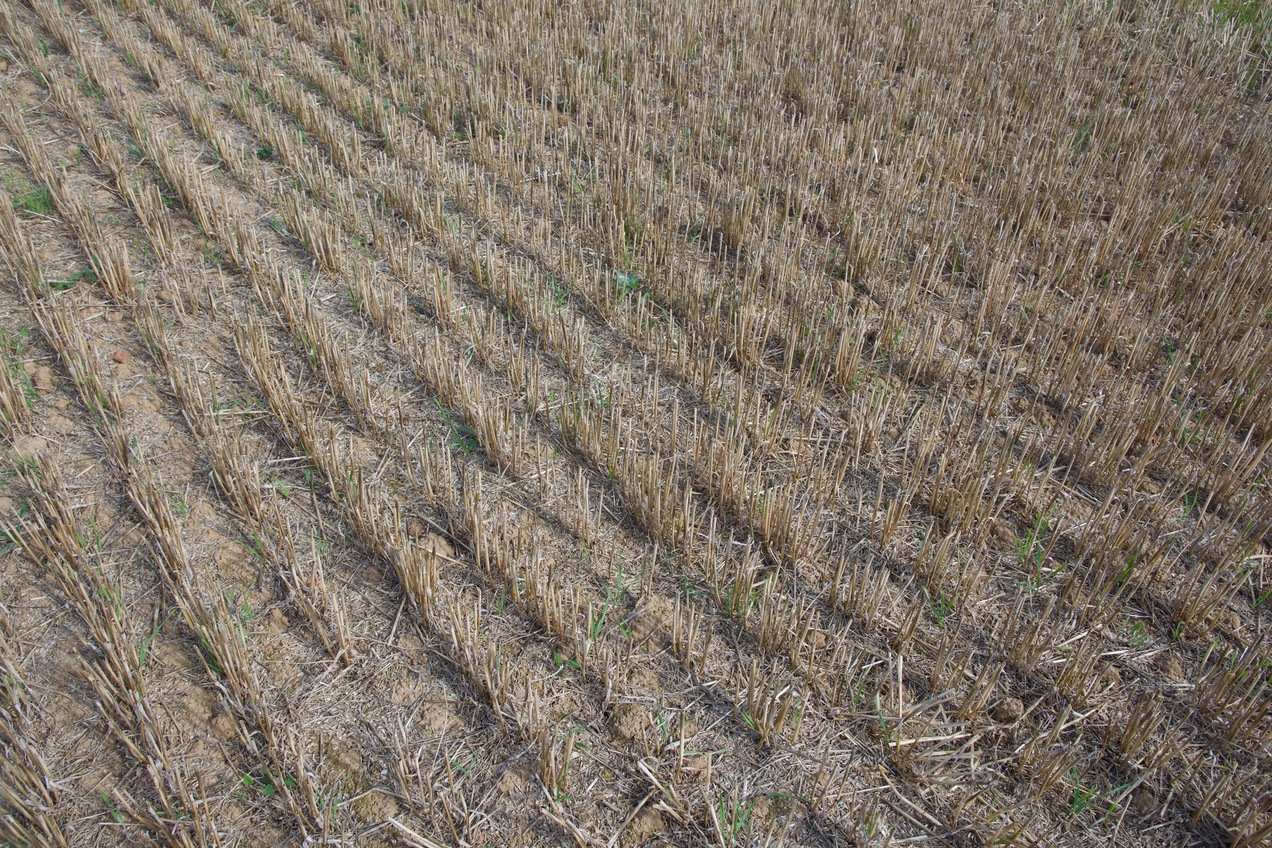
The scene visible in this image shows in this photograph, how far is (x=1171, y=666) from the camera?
2.69m

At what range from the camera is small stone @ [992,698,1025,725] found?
2533 millimetres

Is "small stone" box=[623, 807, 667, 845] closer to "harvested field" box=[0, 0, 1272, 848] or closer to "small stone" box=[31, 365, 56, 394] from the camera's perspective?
"harvested field" box=[0, 0, 1272, 848]

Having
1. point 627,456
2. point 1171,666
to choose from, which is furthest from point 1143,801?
point 627,456

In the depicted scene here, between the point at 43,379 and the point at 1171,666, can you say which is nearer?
the point at 1171,666

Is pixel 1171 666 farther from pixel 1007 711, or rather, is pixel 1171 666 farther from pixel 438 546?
pixel 438 546

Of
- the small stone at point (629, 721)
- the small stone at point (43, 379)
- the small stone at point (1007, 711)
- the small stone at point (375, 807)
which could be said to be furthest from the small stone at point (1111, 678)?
the small stone at point (43, 379)

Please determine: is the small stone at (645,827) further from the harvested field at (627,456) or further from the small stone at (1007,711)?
the small stone at (1007,711)

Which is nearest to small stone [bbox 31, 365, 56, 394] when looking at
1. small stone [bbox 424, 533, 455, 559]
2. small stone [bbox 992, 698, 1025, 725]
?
small stone [bbox 424, 533, 455, 559]

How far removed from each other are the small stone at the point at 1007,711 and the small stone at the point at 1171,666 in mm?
516

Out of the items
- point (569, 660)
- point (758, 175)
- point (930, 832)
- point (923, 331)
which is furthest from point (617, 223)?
point (930, 832)

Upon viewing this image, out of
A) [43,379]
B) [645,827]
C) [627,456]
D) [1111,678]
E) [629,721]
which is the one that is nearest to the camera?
[645,827]

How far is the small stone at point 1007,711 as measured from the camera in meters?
2.53

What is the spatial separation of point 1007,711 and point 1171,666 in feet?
2.01

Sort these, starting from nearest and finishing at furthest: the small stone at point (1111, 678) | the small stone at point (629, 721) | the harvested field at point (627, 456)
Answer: the harvested field at point (627, 456)
the small stone at point (629, 721)
the small stone at point (1111, 678)
